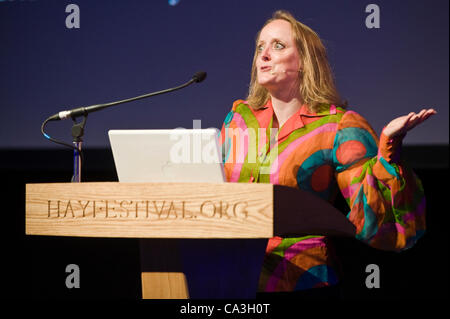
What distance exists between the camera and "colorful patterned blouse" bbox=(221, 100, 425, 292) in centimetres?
157

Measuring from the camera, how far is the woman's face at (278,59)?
1.93 metres

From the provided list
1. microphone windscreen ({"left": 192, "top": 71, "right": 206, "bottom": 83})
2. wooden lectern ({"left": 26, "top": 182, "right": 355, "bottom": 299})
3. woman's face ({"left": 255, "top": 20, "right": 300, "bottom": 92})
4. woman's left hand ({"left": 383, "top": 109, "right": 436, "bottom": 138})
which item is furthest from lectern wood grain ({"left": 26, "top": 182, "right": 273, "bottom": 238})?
woman's face ({"left": 255, "top": 20, "right": 300, "bottom": 92})

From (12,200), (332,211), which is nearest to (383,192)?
(332,211)

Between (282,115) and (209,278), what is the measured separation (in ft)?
2.65

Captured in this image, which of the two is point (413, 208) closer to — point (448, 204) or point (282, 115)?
point (282, 115)

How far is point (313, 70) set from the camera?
1.98 metres

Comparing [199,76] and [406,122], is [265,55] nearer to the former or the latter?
[199,76]

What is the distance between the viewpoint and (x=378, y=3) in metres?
2.34

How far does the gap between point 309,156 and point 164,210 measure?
0.78 m

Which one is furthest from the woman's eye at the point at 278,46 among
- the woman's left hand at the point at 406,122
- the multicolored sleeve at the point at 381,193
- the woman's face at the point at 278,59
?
the woman's left hand at the point at 406,122

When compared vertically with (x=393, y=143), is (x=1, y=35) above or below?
above

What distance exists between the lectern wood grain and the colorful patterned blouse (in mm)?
470

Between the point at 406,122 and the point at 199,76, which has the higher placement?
the point at 199,76

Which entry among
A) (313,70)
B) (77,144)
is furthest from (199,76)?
(313,70)
